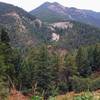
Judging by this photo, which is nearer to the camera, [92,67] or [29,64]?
[29,64]

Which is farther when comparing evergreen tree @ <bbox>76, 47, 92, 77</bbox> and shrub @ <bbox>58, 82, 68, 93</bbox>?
evergreen tree @ <bbox>76, 47, 92, 77</bbox>

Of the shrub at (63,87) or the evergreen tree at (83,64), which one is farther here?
the evergreen tree at (83,64)

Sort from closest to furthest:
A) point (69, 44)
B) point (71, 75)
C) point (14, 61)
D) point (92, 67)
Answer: point (14, 61) → point (71, 75) → point (92, 67) → point (69, 44)

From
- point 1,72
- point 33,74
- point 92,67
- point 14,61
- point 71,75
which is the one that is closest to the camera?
point 1,72

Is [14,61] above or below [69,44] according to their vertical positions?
above

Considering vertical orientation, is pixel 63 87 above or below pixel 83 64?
below

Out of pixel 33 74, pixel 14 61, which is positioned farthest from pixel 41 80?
pixel 14 61

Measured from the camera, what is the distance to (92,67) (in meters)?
86.8

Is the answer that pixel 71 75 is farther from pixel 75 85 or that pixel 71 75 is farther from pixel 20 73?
pixel 20 73

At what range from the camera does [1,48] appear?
51969 millimetres

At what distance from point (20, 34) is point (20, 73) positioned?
135m

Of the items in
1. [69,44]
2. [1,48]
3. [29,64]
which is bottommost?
[69,44]

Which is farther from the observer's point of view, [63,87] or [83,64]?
[83,64]

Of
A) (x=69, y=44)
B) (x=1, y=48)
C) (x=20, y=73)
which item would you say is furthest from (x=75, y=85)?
(x=69, y=44)
